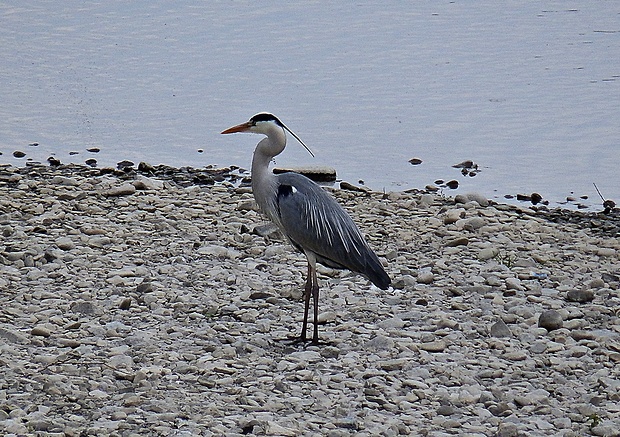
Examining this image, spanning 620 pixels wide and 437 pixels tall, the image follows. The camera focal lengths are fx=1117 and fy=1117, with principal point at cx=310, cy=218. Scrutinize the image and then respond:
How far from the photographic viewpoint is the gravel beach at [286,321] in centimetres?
616

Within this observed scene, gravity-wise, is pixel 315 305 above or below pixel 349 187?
below

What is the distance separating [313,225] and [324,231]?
3.3 inches

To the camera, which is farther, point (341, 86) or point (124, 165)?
point (341, 86)

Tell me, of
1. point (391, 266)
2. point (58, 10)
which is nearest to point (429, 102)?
point (391, 266)

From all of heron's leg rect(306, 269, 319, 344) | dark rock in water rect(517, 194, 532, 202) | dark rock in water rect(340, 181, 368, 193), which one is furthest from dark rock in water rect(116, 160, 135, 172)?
heron's leg rect(306, 269, 319, 344)

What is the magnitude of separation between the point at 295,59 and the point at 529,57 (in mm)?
3858

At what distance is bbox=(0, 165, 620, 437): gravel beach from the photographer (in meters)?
6.16

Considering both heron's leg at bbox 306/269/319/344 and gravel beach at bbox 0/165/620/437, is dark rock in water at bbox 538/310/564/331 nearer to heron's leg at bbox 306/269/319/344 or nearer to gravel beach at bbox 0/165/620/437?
gravel beach at bbox 0/165/620/437

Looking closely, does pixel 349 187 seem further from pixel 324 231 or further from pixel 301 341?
pixel 301 341

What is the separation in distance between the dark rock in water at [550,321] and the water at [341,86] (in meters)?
4.08

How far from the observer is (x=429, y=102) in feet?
52.1

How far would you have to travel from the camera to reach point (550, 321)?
24.6 feet

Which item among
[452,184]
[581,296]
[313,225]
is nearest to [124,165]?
[452,184]

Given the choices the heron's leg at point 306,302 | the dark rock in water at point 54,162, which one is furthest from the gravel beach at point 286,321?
the dark rock in water at point 54,162
